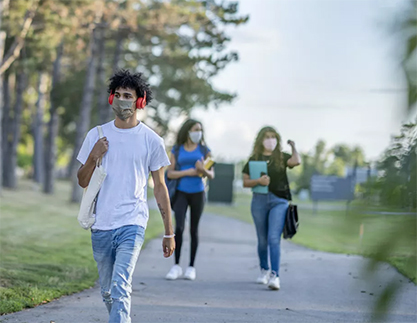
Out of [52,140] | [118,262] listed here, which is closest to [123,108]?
[118,262]

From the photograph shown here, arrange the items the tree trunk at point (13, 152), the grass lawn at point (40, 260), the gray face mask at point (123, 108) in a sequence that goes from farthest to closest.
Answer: the tree trunk at point (13, 152), the grass lawn at point (40, 260), the gray face mask at point (123, 108)

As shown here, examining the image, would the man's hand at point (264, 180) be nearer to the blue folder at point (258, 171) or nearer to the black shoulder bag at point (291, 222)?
the blue folder at point (258, 171)

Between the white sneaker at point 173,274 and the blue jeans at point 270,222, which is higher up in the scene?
the blue jeans at point 270,222

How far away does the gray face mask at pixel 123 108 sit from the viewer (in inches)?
208

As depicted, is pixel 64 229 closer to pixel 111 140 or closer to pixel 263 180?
pixel 263 180

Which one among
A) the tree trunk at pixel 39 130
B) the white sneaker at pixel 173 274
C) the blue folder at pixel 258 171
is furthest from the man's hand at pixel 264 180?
the tree trunk at pixel 39 130

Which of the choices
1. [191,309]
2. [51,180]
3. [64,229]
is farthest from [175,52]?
[191,309]

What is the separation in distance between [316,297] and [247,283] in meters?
1.27

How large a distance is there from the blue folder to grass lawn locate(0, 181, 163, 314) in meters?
2.33

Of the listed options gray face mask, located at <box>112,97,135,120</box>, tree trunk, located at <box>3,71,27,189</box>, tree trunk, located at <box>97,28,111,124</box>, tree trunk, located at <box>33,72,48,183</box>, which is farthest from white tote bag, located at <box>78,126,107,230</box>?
tree trunk, located at <box>33,72,48,183</box>

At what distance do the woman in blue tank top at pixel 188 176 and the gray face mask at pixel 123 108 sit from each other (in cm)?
459

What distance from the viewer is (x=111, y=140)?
523cm

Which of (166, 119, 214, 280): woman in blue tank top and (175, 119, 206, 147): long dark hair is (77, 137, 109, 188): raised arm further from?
(175, 119, 206, 147): long dark hair

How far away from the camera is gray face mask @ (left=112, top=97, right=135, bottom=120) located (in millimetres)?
5285
